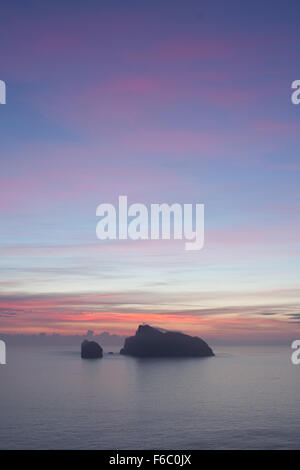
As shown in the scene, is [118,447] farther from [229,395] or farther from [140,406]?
[229,395]

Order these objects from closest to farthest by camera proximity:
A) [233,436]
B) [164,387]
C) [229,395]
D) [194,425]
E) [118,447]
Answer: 1. [118,447]
2. [233,436]
3. [194,425]
4. [229,395]
5. [164,387]

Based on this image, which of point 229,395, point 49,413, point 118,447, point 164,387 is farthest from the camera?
point 164,387

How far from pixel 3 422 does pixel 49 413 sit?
12.0m

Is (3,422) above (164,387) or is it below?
above

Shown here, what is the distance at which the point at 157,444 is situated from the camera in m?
69.2

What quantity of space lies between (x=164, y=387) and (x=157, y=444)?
7902 centimetres
